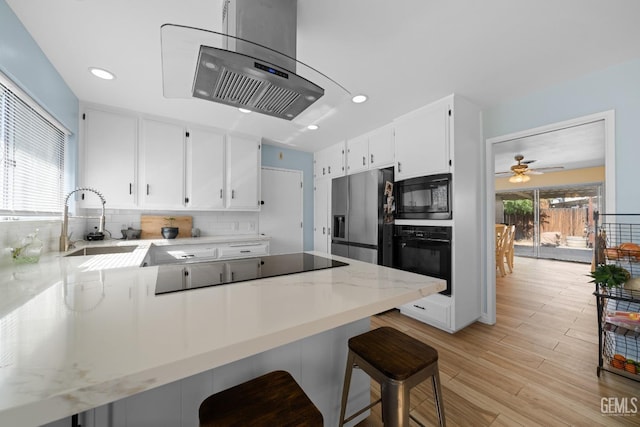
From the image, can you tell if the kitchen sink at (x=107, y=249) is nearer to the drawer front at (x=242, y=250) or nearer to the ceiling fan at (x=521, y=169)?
the drawer front at (x=242, y=250)

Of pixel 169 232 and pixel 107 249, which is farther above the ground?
pixel 169 232

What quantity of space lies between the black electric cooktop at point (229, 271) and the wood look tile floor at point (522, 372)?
3.14 ft

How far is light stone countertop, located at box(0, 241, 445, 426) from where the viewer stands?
1.34 ft

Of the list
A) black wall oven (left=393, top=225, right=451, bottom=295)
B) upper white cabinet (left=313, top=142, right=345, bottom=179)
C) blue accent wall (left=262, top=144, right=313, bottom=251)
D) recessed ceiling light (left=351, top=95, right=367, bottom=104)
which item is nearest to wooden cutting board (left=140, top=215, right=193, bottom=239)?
blue accent wall (left=262, top=144, right=313, bottom=251)

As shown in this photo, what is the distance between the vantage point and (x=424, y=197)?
2.57 m

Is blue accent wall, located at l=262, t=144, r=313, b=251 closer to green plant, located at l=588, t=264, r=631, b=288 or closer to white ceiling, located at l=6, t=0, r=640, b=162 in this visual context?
white ceiling, located at l=6, t=0, r=640, b=162

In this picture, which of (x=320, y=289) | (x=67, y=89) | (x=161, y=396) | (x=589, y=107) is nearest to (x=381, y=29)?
(x=320, y=289)

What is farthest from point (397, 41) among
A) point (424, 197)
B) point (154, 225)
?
point (154, 225)

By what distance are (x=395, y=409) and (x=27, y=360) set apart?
3.48 ft

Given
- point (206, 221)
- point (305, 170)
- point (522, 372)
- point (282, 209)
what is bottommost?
point (522, 372)

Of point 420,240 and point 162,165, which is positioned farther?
point 162,165

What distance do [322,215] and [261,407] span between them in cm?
332

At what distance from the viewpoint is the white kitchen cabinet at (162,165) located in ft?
9.05

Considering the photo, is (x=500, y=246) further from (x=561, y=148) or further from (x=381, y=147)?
(x=381, y=147)
